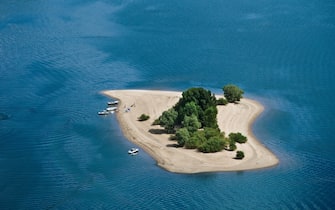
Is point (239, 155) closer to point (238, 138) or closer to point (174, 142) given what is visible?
point (238, 138)

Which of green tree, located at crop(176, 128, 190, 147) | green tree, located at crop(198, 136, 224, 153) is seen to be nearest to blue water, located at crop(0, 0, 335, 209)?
green tree, located at crop(176, 128, 190, 147)

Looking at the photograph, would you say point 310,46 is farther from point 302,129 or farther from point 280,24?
point 302,129

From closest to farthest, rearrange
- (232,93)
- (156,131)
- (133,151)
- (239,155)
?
(239,155) < (133,151) < (156,131) < (232,93)

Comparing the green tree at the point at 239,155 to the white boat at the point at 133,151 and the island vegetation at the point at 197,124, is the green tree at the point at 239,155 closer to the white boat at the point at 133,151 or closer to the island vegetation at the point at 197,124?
the island vegetation at the point at 197,124

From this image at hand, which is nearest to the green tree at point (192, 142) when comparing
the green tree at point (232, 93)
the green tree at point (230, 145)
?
the green tree at point (230, 145)

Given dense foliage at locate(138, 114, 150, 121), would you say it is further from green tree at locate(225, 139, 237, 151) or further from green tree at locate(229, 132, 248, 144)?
green tree at locate(225, 139, 237, 151)

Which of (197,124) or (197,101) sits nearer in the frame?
(197,124)

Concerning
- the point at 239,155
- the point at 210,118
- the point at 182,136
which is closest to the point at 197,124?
the point at 210,118
